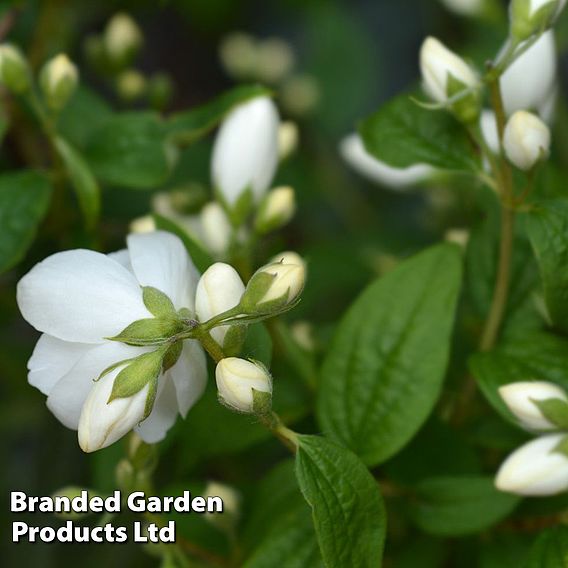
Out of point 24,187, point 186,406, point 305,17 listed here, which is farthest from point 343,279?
point 305,17

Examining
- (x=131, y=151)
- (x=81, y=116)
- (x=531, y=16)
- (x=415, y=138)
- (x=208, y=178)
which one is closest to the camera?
(x=531, y=16)

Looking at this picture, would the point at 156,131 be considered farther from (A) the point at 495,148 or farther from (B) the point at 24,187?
(A) the point at 495,148

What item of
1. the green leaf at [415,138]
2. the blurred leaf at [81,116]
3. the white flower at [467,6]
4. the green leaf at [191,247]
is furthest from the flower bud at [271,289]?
the white flower at [467,6]

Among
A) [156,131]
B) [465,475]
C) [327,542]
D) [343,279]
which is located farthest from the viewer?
[343,279]

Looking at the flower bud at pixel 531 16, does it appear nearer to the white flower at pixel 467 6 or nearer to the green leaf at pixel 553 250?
the green leaf at pixel 553 250

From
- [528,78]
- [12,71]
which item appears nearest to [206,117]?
[12,71]

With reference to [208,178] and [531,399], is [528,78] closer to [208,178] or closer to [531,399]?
[531,399]

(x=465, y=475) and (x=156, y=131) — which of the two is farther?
(x=156, y=131)
